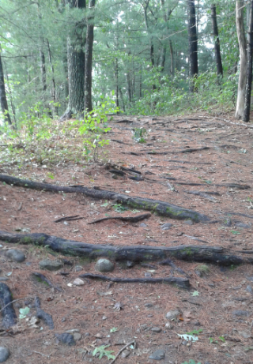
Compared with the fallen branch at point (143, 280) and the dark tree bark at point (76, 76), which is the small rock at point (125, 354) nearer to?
the fallen branch at point (143, 280)

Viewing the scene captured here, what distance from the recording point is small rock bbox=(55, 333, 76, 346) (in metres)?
2.06

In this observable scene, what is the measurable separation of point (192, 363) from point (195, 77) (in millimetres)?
16693

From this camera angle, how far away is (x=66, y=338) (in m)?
2.09

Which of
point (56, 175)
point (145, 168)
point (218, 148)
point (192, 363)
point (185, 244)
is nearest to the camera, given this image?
point (192, 363)

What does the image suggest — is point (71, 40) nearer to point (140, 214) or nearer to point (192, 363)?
point (140, 214)

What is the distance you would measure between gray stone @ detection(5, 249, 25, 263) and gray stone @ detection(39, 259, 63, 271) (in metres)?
0.20

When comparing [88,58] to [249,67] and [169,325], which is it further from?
→ [169,325]

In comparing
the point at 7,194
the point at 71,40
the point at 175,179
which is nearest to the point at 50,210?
the point at 7,194

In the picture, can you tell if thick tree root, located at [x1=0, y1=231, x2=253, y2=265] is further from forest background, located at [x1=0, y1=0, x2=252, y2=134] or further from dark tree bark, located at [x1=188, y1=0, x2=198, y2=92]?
dark tree bark, located at [x1=188, y1=0, x2=198, y2=92]

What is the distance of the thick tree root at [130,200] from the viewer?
4340 millimetres

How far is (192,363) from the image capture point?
6.31ft

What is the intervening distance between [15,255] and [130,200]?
7.27 ft

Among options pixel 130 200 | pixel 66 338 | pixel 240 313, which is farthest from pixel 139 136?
pixel 66 338

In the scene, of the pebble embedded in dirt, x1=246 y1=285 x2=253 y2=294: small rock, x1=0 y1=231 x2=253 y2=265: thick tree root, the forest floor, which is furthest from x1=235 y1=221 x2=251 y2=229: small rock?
the pebble embedded in dirt
